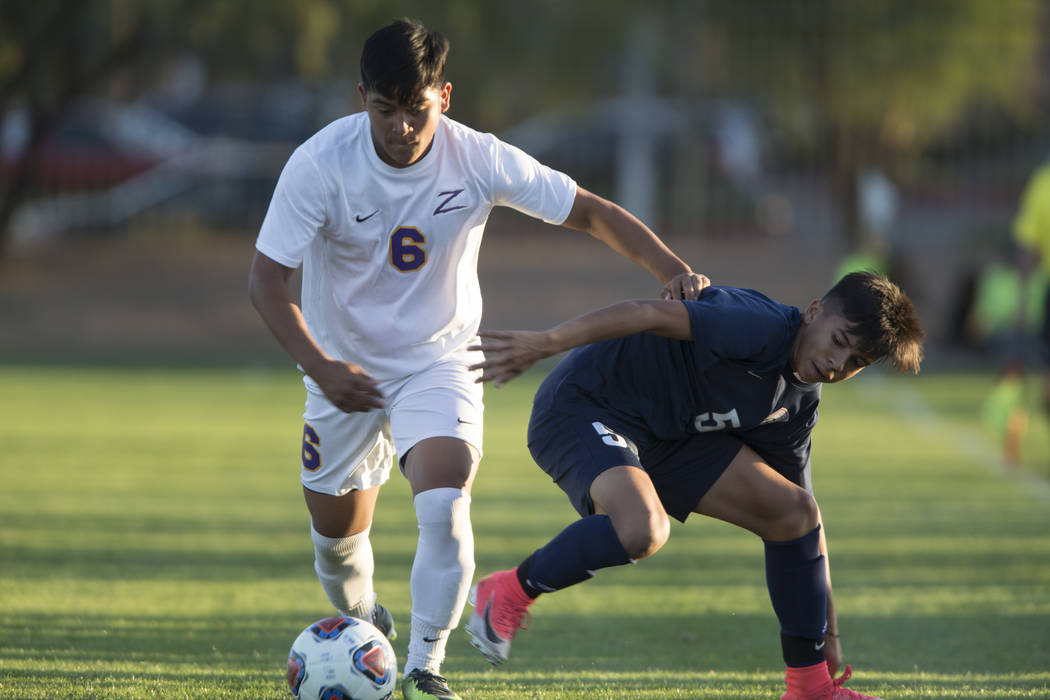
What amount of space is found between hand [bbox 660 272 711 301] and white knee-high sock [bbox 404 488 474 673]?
3.14ft

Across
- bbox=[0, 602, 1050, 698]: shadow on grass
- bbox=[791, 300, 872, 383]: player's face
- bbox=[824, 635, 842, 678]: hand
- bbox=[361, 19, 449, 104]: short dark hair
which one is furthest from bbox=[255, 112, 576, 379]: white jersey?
bbox=[824, 635, 842, 678]: hand

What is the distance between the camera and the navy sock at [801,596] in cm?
404

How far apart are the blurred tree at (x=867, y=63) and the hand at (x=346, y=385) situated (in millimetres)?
21351

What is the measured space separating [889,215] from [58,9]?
48.3 feet

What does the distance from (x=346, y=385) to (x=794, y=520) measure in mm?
1490

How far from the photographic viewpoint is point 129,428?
1270 centimetres

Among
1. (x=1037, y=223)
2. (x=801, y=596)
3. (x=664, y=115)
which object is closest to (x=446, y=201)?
(x=801, y=596)

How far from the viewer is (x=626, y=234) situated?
439 centimetres

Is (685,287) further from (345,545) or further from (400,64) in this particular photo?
(345,545)

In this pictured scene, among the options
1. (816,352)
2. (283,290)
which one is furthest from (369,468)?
(816,352)

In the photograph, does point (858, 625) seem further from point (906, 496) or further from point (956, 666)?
point (906, 496)

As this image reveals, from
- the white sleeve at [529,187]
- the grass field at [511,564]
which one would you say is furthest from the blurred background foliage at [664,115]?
the white sleeve at [529,187]

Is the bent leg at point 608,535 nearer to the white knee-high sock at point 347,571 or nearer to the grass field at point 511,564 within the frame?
the grass field at point 511,564

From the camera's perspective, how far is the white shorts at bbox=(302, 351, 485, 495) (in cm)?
414
